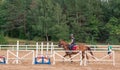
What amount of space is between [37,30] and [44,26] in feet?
5.59

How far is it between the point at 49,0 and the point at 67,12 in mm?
4558

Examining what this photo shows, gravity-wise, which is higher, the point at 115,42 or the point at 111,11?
the point at 111,11

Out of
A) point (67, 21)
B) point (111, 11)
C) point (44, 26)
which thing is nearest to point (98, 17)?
point (111, 11)

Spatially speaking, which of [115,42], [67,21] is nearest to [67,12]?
[67,21]

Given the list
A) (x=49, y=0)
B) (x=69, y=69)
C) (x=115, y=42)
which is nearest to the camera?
(x=69, y=69)

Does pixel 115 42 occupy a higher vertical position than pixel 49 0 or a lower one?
lower

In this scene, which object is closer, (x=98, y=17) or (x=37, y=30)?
(x=37, y=30)

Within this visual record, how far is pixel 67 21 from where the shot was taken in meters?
67.2

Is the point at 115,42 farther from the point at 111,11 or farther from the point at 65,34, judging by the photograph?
the point at 111,11

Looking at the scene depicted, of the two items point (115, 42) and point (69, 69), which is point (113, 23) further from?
point (69, 69)

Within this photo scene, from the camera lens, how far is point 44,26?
2547 inches

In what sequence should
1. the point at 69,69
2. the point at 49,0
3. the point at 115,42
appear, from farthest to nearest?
the point at 49,0, the point at 115,42, the point at 69,69

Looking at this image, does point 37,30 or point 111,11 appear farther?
point 111,11

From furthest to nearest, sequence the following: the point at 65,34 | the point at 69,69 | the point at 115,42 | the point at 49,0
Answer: the point at 49,0, the point at 65,34, the point at 115,42, the point at 69,69
